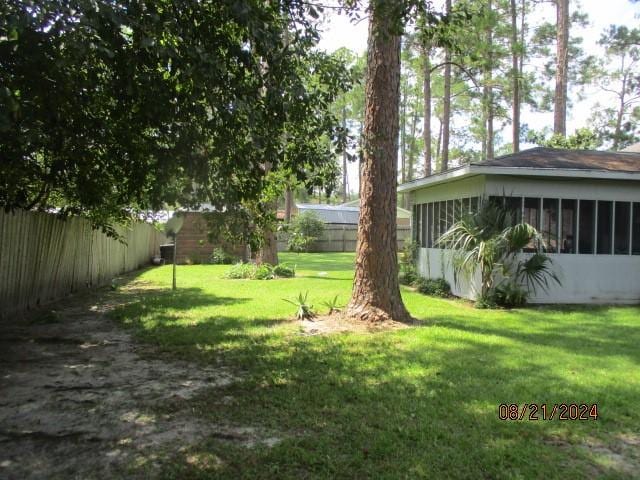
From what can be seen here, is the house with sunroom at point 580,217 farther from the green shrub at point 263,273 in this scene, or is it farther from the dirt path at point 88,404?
the dirt path at point 88,404

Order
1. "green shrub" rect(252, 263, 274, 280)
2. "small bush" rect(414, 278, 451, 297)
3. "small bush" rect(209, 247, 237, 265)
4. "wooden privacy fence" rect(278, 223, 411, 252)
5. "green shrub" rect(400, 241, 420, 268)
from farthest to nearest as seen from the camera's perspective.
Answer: "wooden privacy fence" rect(278, 223, 411, 252)
"small bush" rect(209, 247, 237, 265)
"green shrub" rect(252, 263, 274, 280)
"green shrub" rect(400, 241, 420, 268)
"small bush" rect(414, 278, 451, 297)

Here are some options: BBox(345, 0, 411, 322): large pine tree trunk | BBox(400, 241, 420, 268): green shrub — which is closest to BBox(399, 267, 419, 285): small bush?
BBox(400, 241, 420, 268): green shrub

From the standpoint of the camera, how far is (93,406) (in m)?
4.42

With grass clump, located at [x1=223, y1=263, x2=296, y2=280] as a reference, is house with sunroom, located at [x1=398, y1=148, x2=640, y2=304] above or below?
above

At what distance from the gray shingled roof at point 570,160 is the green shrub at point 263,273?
7.15 metres

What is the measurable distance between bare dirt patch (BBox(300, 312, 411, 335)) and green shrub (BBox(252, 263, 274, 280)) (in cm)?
713

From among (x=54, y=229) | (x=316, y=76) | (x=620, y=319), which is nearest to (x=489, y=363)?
(x=316, y=76)

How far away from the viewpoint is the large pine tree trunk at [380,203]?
8156mm

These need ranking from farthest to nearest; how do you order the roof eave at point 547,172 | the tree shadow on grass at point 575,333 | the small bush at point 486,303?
the roof eave at point 547,172
the small bush at point 486,303
the tree shadow on grass at point 575,333

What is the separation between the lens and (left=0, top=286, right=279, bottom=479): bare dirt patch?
11.3ft

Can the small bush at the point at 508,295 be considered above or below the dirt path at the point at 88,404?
above

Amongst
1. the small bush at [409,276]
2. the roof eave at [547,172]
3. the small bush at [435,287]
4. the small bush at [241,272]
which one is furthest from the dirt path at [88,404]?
the small bush at [409,276]

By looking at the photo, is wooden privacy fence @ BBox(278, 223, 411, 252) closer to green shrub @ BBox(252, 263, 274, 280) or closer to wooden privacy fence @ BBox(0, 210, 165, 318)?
green shrub @ BBox(252, 263, 274, 280)
